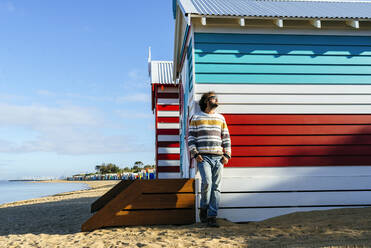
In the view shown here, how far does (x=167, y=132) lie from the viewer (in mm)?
12508

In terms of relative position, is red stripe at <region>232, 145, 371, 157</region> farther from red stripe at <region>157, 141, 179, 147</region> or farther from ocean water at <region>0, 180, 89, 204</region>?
ocean water at <region>0, 180, 89, 204</region>

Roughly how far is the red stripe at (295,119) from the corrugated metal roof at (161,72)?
7.12 meters

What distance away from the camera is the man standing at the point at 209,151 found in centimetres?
509

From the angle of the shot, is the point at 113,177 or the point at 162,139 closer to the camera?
the point at 162,139

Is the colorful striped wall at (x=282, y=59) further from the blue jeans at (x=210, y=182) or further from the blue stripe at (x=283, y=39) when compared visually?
the blue jeans at (x=210, y=182)

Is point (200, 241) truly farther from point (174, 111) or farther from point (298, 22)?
point (174, 111)

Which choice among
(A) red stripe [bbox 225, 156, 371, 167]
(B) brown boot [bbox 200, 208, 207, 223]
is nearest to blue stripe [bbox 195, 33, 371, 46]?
(A) red stripe [bbox 225, 156, 371, 167]

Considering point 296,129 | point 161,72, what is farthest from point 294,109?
point 161,72

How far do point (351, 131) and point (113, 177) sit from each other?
2151 inches

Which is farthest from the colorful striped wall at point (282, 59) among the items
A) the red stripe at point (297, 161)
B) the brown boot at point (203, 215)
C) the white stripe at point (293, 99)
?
the brown boot at point (203, 215)

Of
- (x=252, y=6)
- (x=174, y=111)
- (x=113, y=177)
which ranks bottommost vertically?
(x=113, y=177)

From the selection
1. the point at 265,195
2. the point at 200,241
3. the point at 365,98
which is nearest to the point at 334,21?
the point at 365,98

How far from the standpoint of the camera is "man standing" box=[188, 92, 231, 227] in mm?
5094

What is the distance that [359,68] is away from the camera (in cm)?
629
